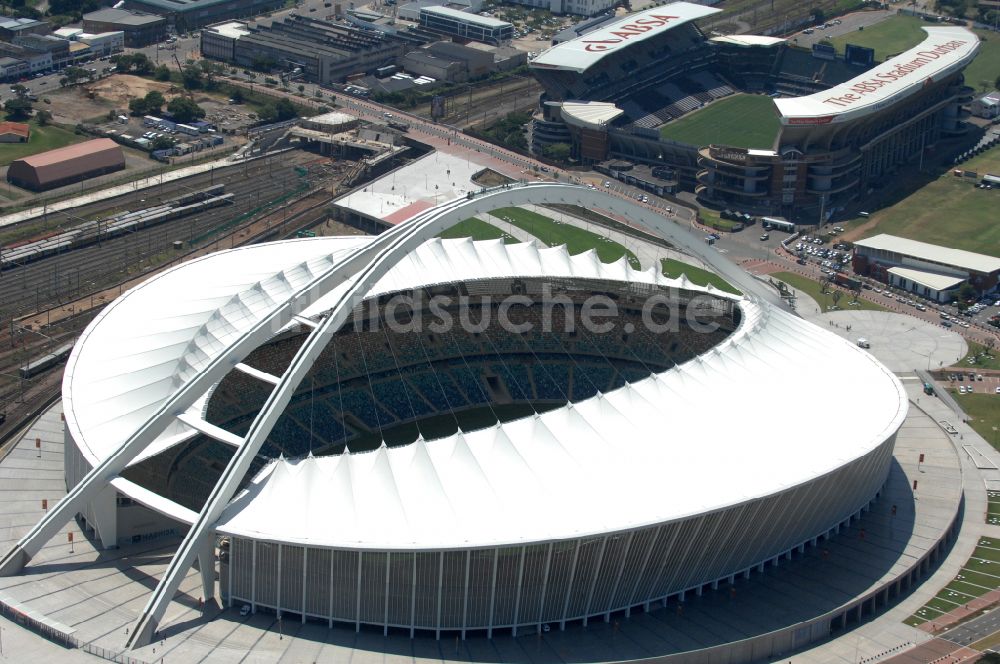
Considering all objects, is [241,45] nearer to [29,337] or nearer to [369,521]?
[29,337]

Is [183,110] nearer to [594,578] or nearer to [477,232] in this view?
[477,232]

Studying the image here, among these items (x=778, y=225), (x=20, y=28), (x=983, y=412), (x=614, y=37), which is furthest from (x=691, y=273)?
(x=20, y=28)

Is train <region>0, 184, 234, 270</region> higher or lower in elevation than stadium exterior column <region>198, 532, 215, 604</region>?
lower

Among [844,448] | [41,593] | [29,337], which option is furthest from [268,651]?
[29,337]

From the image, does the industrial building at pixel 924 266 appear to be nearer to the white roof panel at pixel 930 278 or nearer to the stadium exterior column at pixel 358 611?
the white roof panel at pixel 930 278

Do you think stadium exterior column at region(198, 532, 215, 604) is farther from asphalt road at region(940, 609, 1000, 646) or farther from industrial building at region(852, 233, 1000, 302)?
industrial building at region(852, 233, 1000, 302)

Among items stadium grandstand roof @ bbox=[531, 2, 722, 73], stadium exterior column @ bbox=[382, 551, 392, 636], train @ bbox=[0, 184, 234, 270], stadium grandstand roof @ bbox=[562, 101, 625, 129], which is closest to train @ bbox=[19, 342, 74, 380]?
train @ bbox=[0, 184, 234, 270]

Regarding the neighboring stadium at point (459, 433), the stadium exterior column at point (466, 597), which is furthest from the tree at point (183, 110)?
the stadium exterior column at point (466, 597)
